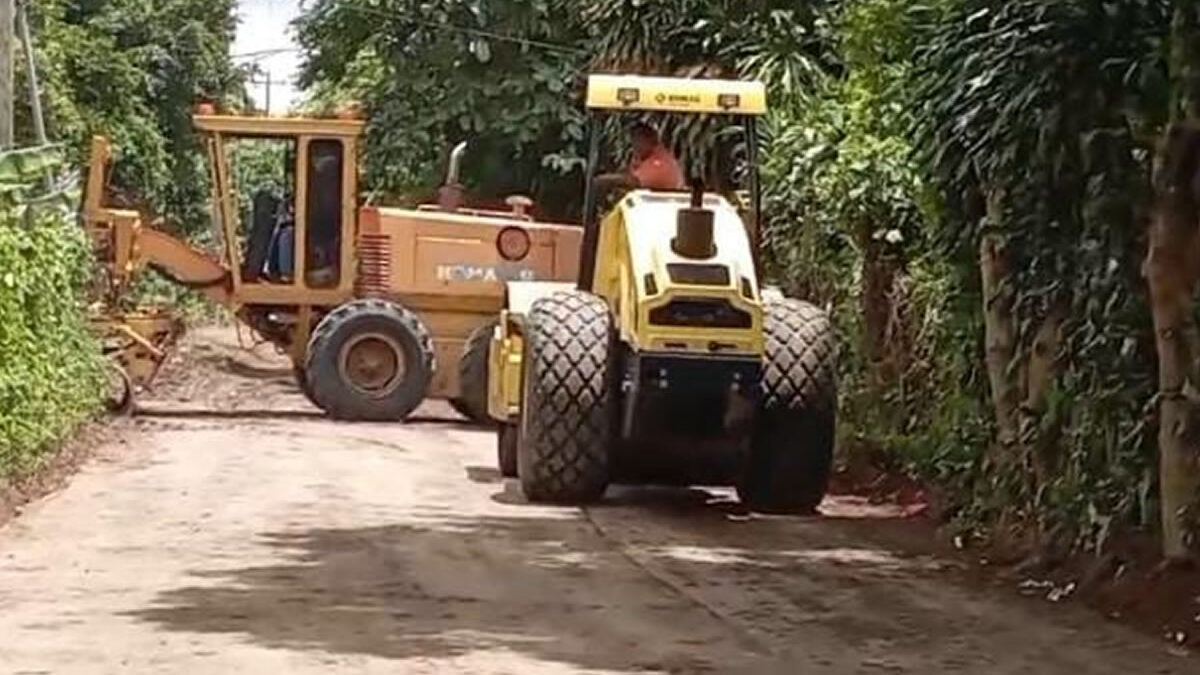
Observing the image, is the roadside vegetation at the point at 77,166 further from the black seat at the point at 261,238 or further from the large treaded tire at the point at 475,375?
the large treaded tire at the point at 475,375

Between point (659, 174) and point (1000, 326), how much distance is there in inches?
138

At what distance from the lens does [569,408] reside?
14.8 metres

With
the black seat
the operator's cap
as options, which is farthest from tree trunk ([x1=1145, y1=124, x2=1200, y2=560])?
the black seat

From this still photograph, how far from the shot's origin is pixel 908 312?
56.8 ft

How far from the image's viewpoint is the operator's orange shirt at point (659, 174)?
16.1 meters

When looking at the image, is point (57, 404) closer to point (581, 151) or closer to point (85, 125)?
point (581, 151)

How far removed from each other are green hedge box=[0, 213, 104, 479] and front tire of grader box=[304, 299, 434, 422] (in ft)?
11.6

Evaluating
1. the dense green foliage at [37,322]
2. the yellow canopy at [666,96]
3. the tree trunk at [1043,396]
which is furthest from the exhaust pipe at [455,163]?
the tree trunk at [1043,396]

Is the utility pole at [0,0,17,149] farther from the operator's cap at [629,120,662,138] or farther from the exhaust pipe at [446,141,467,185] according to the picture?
the exhaust pipe at [446,141,467,185]

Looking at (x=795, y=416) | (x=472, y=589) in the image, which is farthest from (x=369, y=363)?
(x=472, y=589)

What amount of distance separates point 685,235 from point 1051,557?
3.66 m

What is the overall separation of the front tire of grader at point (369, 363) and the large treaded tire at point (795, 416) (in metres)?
8.13

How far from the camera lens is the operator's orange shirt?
16125mm

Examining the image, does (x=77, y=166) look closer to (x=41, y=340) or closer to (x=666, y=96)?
(x=41, y=340)
